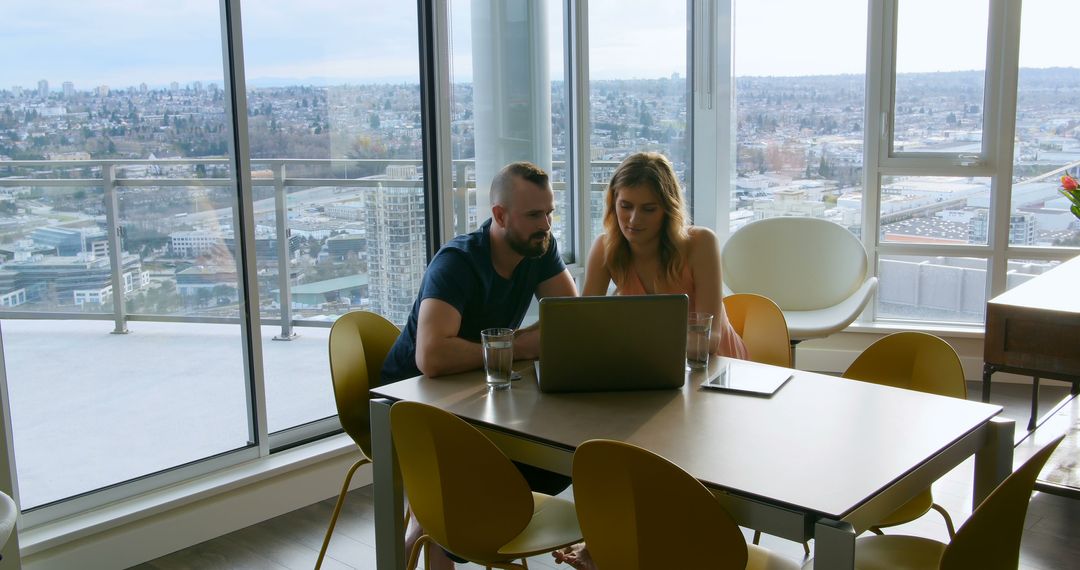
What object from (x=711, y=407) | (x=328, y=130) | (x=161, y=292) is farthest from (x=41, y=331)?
(x=711, y=407)

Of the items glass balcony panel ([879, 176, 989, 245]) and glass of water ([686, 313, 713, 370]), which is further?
glass balcony panel ([879, 176, 989, 245])

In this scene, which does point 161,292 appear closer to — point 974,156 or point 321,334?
point 321,334

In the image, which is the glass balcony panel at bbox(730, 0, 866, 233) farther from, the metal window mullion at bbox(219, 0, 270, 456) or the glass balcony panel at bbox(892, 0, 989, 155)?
the metal window mullion at bbox(219, 0, 270, 456)

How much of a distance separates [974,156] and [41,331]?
4.37 metres

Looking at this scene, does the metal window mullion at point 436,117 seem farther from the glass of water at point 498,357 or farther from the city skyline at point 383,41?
the glass of water at point 498,357

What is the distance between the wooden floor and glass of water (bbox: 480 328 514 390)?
865 mm

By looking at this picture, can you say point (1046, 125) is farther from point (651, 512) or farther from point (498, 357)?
point (651, 512)

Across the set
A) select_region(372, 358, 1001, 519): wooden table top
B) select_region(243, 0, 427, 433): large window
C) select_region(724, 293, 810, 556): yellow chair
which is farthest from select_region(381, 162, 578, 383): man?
select_region(243, 0, 427, 433): large window

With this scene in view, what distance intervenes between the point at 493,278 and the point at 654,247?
1.82 ft

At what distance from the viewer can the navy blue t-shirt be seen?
2598 mm

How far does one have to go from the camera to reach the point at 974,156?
194 inches

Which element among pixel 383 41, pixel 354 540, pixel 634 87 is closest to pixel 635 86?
pixel 634 87

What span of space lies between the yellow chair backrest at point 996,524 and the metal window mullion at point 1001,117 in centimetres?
364

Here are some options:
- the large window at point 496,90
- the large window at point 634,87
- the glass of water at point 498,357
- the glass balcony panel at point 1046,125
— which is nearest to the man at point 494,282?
the glass of water at point 498,357
